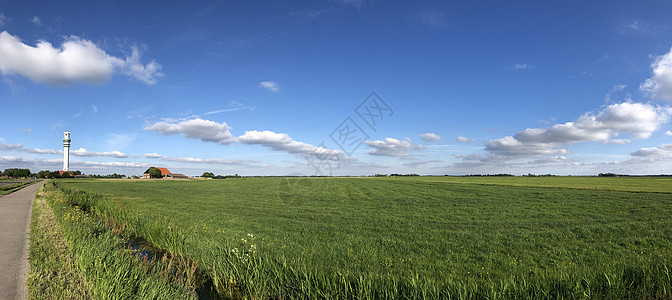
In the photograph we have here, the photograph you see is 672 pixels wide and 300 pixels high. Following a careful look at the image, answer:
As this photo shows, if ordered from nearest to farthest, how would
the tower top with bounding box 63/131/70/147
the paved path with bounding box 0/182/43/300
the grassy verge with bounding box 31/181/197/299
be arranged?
the grassy verge with bounding box 31/181/197/299, the paved path with bounding box 0/182/43/300, the tower top with bounding box 63/131/70/147

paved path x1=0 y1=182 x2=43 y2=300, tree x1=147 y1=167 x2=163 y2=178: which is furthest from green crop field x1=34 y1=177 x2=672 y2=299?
tree x1=147 y1=167 x2=163 y2=178

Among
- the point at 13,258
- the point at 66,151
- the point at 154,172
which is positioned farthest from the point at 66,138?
the point at 13,258

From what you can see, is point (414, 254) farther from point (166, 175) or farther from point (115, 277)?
point (166, 175)

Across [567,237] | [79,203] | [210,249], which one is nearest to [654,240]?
[567,237]

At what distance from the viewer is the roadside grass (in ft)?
19.8

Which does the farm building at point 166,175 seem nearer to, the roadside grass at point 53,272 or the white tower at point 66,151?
the white tower at point 66,151

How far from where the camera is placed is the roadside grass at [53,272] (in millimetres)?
6030

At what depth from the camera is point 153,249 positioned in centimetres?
1120

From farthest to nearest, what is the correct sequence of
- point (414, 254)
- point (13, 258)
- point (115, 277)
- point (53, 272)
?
point (414, 254) < point (13, 258) < point (53, 272) < point (115, 277)

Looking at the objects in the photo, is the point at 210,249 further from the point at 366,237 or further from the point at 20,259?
the point at 366,237

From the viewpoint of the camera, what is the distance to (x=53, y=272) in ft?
23.5

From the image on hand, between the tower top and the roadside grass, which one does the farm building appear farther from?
the roadside grass

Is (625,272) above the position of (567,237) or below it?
above

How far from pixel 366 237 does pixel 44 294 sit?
403 inches
